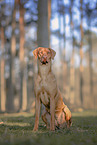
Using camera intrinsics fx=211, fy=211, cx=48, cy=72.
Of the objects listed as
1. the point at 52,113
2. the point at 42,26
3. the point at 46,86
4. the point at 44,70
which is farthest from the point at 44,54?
the point at 42,26

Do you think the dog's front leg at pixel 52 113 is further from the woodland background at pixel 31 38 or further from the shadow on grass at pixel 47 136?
the woodland background at pixel 31 38

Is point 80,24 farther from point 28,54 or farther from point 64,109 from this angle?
point 64,109

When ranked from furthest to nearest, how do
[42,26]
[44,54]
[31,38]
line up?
[31,38] → [42,26] → [44,54]

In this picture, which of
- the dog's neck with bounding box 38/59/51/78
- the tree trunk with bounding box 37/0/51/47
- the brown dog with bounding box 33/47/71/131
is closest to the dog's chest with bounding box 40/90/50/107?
the brown dog with bounding box 33/47/71/131

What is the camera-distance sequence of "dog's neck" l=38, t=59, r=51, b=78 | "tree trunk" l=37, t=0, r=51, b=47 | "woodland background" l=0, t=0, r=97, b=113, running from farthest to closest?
"woodland background" l=0, t=0, r=97, b=113 < "tree trunk" l=37, t=0, r=51, b=47 < "dog's neck" l=38, t=59, r=51, b=78

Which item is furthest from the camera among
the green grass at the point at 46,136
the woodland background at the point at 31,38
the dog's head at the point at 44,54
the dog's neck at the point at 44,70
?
the woodland background at the point at 31,38

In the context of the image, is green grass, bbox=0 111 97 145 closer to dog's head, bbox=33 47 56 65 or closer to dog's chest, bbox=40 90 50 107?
dog's chest, bbox=40 90 50 107

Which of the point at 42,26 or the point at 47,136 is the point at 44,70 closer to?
the point at 47,136

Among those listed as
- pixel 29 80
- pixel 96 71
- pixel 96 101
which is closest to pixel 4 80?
pixel 29 80

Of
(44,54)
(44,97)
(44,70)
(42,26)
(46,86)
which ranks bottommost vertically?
(44,97)

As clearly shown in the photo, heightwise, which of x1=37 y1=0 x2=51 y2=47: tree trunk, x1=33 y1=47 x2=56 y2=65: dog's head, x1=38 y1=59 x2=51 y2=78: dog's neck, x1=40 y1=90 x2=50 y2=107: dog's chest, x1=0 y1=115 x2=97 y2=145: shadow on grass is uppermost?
x1=37 y1=0 x2=51 y2=47: tree trunk

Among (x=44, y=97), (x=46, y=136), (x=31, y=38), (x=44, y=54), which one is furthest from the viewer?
(x=31, y=38)

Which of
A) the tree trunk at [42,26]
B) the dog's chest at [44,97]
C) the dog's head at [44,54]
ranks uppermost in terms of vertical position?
the tree trunk at [42,26]

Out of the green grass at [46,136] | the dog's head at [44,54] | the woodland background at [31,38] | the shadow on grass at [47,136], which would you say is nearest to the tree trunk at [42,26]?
the dog's head at [44,54]
